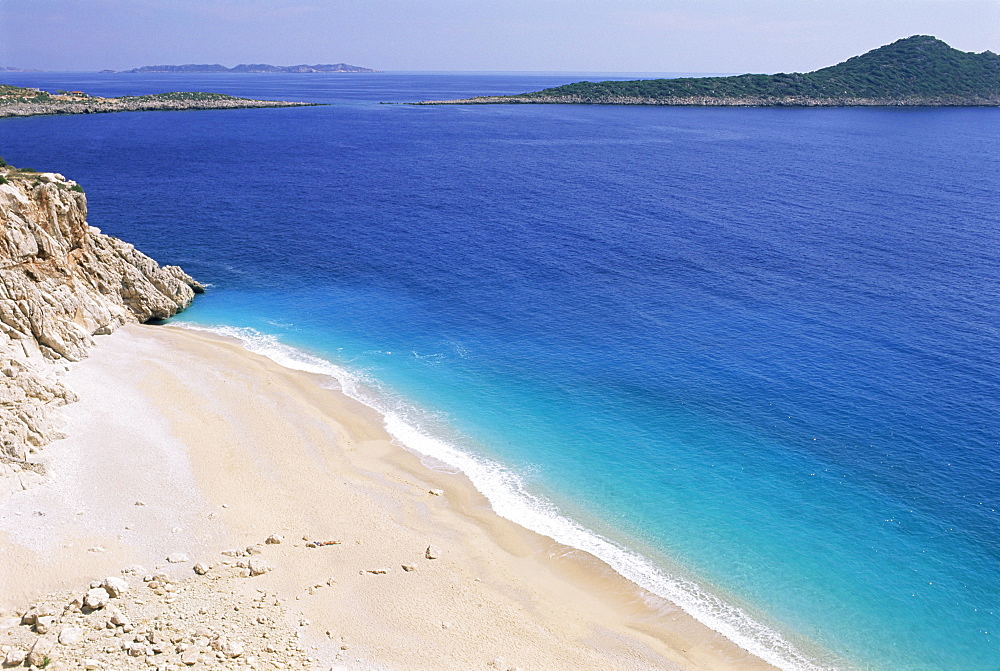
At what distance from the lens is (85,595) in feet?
81.1

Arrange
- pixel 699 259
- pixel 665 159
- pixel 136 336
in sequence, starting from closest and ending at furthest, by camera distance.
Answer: pixel 136 336, pixel 699 259, pixel 665 159

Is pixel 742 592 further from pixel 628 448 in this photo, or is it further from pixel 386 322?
pixel 386 322

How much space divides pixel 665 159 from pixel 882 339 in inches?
3277

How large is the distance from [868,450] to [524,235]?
155ft

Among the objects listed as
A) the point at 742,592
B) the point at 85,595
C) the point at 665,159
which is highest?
the point at 665,159

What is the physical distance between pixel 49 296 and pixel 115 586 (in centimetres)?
2605

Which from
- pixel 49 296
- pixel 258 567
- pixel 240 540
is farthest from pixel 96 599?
pixel 49 296

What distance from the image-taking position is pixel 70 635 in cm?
2275

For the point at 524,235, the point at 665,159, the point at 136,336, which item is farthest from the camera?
the point at 665,159

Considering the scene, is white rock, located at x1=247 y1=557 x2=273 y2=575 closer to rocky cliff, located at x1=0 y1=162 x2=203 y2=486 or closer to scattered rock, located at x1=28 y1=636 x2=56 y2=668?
scattered rock, located at x1=28 y1=636 x2=56 y2=668

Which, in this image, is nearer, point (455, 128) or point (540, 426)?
point (540, 426)

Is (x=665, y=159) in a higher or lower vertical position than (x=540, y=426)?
higher

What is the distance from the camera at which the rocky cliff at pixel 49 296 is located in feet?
113

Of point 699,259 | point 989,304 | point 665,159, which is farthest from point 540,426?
point 665,159
